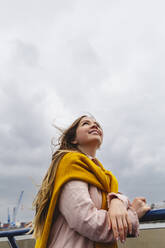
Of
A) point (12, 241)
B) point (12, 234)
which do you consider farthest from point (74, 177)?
point (12, 241)

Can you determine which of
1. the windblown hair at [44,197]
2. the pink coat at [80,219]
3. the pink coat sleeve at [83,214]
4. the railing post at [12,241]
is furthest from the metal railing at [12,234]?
the pink coat sleeve at [83,214]

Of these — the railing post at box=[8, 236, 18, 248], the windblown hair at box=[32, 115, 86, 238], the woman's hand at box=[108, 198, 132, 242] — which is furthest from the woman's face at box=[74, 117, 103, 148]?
the railing post at box=[8, 236, 18, 248]

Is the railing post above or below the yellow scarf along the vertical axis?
below

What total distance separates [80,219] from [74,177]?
259 mm

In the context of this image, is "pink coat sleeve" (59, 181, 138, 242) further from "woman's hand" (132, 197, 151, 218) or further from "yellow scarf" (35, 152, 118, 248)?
"woman's hand" (132, 197, 151, 218)

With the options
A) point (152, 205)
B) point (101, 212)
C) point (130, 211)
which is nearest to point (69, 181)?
point (101, 212)

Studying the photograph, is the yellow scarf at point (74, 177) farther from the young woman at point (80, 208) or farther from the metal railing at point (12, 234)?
the metal railing at point (12, 234)

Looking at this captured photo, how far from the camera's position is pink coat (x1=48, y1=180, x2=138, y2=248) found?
1360mm

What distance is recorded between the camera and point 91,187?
1.61 metres

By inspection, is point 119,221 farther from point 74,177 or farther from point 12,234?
point 12,234

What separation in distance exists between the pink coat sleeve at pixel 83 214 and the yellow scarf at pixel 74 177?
46 millimetres

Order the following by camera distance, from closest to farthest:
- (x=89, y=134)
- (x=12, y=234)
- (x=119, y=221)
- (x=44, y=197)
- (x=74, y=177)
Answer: (x=119, y=221) < (x=74, y=177) < (x=44, y=197) < (x=89, y=134) < (x=12, y=234)

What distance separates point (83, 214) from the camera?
54.4 inches

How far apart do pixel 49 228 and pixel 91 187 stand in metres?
0.36
